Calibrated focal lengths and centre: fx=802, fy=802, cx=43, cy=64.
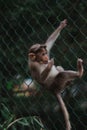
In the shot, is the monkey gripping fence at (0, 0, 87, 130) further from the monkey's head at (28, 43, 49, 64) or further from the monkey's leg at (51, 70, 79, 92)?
the monkey's head at (28, 43, 49, 64)

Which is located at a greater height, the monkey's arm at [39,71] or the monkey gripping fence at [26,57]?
the monkey gripping fence at [26,57]

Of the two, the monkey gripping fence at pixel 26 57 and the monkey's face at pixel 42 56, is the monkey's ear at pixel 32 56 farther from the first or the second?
the monkey gripping fence at pixel 26 57

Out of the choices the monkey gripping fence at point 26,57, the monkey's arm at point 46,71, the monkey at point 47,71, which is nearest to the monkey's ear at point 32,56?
the monkey at point 47,71

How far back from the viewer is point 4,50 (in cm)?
667

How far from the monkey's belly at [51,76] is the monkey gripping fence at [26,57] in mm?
731

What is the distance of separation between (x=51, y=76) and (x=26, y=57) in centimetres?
133

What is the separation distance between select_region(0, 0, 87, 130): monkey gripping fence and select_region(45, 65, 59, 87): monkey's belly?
2.40 ft

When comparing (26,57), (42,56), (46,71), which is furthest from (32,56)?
(26,57)

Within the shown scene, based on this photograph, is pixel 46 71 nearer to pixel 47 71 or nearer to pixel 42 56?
pixel 47 71

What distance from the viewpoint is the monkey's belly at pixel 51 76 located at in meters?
5.14

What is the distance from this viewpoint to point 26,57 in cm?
647

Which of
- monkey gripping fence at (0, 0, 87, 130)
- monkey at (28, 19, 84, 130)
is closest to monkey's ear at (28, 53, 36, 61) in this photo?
monkey at (28, 19, 84, 130)

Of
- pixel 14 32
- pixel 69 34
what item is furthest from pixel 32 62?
pixel 14 32

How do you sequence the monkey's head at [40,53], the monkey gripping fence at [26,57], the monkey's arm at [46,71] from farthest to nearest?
the monkey gripping fence at [26,57] < the monkey's head at [40,53] < the monkey's arm at [46,71]
